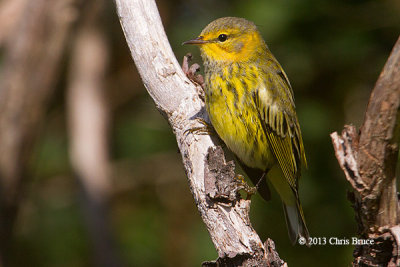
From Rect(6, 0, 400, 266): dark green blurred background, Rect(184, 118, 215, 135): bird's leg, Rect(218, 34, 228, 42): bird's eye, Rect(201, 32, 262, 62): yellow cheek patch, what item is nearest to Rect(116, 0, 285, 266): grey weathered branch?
Rect(184, 118, 215, 135): bird's leg

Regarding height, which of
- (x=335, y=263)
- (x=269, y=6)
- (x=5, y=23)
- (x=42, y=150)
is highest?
(x=5, y=23)

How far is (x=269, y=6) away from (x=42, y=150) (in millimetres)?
3248

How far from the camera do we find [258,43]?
4344 millimetres

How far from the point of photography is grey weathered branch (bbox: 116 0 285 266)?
2896mm

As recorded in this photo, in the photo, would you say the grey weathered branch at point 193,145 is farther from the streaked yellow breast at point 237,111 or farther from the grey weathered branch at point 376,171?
the grey weathered branch at point 376,171

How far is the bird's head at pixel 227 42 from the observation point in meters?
4.12

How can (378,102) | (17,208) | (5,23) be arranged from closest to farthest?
(378,102) → (17,208) → (5,23)

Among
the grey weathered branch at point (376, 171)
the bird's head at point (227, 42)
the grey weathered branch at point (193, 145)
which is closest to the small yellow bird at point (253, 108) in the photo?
the bird's head at point (227, 42)

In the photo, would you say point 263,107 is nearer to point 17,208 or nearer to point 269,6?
point 269,6

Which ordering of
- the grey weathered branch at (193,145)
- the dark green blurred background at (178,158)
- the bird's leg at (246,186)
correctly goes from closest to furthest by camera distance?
the grey weathered branch at (193,145)
the bird's leg at (246,186)
the dark green blurred background at (178,158)

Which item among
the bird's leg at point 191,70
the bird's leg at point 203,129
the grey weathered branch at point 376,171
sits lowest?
the grey weathered branch at point 376,171

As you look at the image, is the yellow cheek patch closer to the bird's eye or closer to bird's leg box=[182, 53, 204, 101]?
the bird's eye

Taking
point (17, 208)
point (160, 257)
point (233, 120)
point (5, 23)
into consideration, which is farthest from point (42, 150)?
point (233, 120)

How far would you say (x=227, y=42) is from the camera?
416 centimetres
